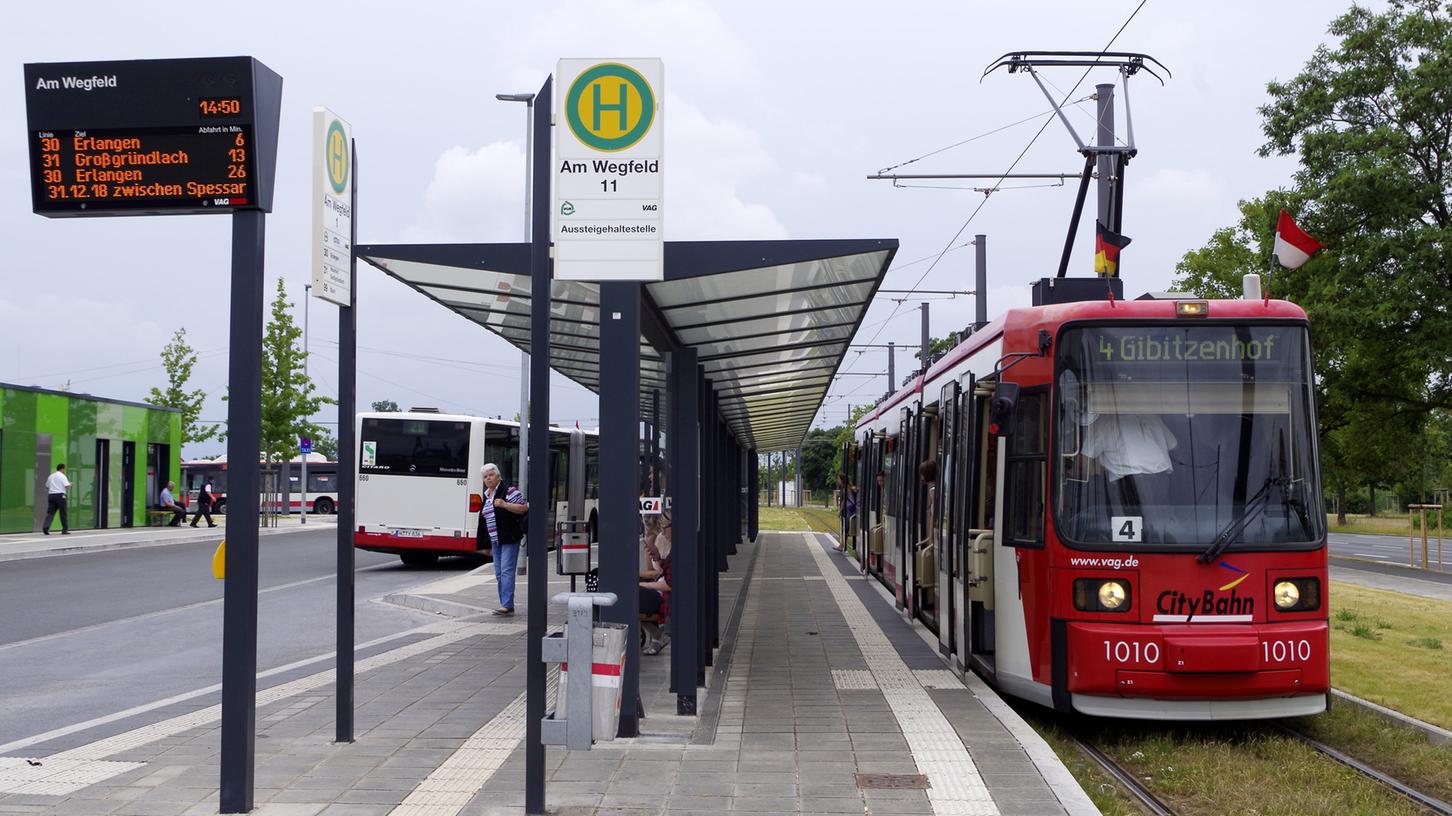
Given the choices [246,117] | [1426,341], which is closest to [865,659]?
[246,117]

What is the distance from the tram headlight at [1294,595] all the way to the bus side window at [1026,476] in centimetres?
144

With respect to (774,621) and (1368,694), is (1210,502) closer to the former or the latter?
(1368,694)

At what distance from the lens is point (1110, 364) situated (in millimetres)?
8781

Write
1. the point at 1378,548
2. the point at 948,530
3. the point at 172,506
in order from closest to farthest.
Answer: the point at 948,530 → the point at 1378,548 → the point at 172,506

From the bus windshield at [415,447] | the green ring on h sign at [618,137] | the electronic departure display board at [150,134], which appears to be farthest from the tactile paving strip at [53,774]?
the bus windshield at [415,447]

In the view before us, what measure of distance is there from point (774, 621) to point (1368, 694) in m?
6.86

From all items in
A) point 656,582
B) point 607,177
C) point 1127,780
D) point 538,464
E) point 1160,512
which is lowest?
point 1127,780

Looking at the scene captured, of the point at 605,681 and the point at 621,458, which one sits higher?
the point at 621,458

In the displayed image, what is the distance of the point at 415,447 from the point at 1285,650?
19119 millimetres

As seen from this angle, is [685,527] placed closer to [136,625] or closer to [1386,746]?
[1386,746]

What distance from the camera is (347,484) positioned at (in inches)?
306

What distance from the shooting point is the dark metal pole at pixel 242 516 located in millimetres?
5992

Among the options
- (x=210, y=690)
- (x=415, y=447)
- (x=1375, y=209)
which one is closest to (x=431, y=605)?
(x=210, y=690)

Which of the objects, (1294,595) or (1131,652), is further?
(1294,595)
